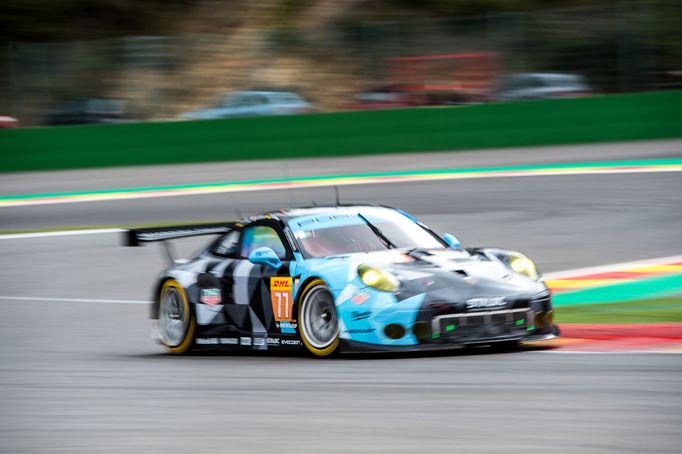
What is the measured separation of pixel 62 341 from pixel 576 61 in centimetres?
1687

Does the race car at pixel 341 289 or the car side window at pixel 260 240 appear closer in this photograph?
the race car at pixel 341 289

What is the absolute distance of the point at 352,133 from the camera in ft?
83.6

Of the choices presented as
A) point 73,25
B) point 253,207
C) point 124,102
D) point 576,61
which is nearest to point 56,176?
point 124,102

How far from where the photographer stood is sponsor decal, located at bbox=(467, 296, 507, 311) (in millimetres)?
8648

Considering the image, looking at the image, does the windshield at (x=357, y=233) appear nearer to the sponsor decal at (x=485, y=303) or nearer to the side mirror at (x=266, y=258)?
the side mirror at (x=266, y=258)

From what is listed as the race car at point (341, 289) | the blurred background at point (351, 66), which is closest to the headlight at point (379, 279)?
the race car at point (341, 289)

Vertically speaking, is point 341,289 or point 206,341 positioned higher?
point 341,289

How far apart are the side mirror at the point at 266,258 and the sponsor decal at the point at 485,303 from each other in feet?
5.33

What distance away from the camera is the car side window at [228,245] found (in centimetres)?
1033

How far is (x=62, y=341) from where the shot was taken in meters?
11.3

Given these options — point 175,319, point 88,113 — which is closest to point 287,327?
point 175,319

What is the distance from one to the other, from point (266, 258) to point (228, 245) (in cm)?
99

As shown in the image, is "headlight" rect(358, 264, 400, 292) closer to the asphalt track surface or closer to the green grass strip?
the asphalt track surface

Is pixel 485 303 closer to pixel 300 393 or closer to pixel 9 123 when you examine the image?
pixel 300 393
